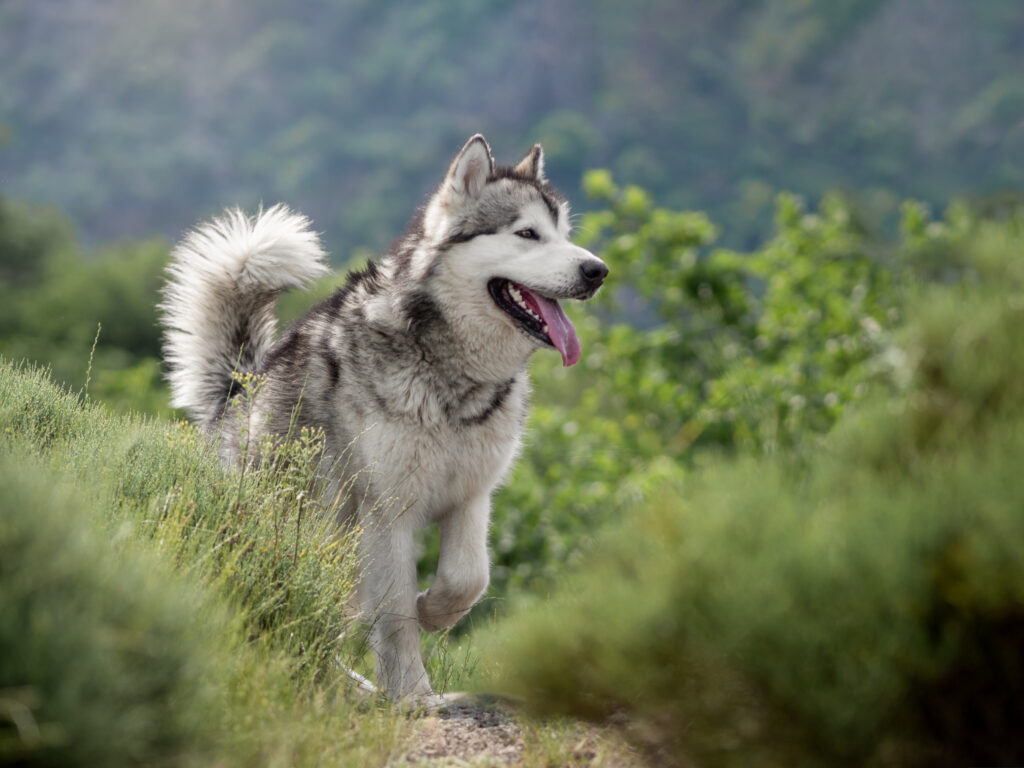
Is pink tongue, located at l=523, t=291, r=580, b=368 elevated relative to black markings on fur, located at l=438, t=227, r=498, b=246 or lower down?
lower down

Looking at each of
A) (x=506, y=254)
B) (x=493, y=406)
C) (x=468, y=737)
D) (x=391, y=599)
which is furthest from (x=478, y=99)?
(x=468, y=737)

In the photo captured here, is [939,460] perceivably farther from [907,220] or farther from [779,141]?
[779,141]

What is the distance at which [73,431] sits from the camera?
412cm

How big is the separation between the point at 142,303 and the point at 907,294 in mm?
32028

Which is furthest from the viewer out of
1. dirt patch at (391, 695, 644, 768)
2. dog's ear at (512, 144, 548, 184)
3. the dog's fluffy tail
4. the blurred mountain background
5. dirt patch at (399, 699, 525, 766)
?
the blurred mountain background

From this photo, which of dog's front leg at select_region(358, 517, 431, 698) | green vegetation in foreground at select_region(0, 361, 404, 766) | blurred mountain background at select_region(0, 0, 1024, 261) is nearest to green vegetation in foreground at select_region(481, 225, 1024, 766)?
green vegetation in foreground at select_region(0, 361, 404, 766)

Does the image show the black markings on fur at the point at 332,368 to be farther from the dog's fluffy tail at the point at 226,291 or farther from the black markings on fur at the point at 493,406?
the dog's fluffy tail at the point at 226,291

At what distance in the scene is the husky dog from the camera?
159 inches

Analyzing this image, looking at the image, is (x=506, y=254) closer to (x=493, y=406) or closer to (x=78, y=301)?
(x=493, y=406)

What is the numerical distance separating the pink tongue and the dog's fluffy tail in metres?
1.38

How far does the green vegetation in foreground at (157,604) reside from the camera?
1817 mm

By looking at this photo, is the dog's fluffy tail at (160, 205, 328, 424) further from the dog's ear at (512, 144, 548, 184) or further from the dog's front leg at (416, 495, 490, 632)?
the dog's front leg at (416, 495, 490, 632)

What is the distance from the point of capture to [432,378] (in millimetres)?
4125

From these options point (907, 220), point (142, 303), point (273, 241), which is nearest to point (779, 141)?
point (142, 303)
